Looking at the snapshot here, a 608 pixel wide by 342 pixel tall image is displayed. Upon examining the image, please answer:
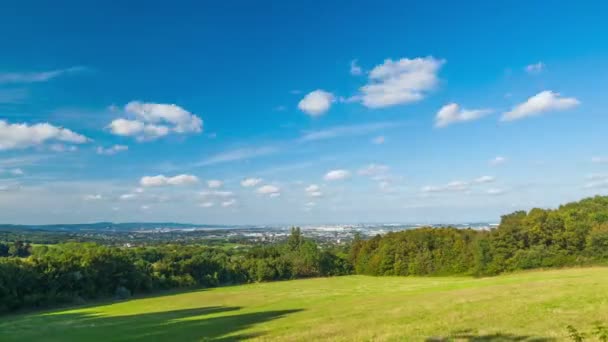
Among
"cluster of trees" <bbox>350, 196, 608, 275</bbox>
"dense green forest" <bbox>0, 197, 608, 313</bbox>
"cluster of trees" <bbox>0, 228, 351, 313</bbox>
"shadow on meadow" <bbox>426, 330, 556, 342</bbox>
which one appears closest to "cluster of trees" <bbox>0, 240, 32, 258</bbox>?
"dense green forest" <bbox>0, 197, 608, 313</bbox>

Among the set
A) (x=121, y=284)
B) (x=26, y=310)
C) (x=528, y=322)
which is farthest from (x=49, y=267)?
(x=528, y=322)

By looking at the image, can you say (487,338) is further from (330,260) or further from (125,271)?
(330,260)

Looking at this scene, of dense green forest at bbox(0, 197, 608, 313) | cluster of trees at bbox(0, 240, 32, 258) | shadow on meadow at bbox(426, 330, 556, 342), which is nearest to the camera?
shadow on meadow at bbox(426, 330, 556, 342)

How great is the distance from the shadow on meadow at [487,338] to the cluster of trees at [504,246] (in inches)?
2646

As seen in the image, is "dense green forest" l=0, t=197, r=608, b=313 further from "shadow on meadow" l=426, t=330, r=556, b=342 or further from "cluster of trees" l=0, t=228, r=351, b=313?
"shadow on meadow" l=426, t=330, r=556, b=342

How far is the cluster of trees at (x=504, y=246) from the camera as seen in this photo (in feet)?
229

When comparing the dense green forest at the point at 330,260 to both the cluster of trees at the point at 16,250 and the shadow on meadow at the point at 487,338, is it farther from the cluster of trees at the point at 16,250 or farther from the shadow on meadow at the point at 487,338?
the shadow on meadow at the point at 487,338

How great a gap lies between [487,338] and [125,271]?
72.8 meters

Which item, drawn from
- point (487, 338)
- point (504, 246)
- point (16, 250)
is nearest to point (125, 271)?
point (504, 246)

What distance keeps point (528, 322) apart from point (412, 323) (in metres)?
4.03

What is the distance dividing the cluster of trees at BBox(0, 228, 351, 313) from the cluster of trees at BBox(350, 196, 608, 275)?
1426cm

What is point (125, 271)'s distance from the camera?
241ft

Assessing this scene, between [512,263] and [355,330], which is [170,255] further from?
[355,330]

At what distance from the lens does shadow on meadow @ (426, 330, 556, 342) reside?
38.7 feet
